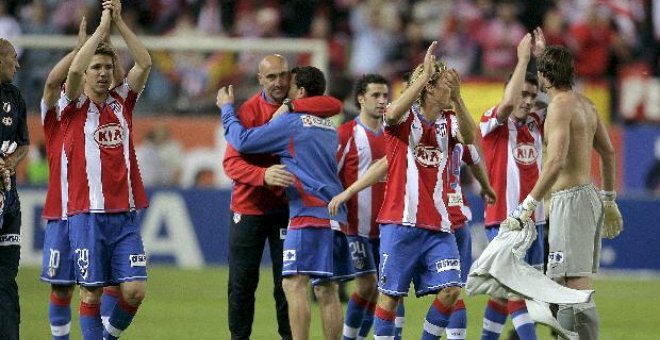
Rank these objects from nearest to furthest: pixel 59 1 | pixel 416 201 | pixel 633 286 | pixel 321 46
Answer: pixel 416 201, pixel 633 286, pixel 321 46, pixel 59 1

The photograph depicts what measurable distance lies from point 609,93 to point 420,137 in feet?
38.2

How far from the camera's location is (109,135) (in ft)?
32.2

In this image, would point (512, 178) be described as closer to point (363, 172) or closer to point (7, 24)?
point (363, 172)

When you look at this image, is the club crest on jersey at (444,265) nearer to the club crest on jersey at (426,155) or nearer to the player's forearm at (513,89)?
the club crest on jersey at (426,155)

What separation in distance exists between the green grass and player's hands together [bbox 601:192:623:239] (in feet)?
8.68

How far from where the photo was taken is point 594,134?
9766mm

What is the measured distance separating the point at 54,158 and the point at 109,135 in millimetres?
457

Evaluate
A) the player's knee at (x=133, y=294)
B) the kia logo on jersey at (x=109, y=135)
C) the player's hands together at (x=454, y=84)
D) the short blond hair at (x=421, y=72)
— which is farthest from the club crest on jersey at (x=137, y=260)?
the player's hands together at (x=454, y=84)

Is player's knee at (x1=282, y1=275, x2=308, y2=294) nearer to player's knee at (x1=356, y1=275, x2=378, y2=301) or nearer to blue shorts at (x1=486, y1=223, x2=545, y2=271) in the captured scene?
player's knee at (x1=356, y1=275, x2=378, y2=301)

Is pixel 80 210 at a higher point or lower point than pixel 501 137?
lower

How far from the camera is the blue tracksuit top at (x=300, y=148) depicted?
32.7 ft

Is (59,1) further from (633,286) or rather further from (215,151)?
(633,286)

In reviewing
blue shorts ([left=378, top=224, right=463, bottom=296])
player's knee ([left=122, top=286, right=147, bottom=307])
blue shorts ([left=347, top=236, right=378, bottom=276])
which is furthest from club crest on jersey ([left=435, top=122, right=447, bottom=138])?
player's knee ([left=122, top=286, right=147, bottom=307])

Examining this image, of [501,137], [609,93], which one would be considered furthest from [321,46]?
[501,137]
